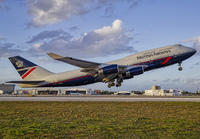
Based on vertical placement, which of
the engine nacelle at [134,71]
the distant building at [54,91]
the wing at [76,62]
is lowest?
the distant building at [54,91]

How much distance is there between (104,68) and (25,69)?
19.7m

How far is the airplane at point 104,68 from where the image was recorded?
3531 cm

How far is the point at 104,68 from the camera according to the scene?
114 ft

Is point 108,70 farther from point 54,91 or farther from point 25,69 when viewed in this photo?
point 54,91

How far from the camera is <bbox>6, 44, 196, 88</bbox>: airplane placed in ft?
116

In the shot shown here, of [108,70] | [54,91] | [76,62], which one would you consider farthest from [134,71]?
[54,91]

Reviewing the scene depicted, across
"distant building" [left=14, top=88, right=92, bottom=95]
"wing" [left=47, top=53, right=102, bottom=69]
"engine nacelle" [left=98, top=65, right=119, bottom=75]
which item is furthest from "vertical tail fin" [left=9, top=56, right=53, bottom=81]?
"distant building" [left=14, top=88, right=92, bottom=95]

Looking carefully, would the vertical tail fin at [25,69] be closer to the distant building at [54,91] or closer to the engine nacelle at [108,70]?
the engine nacelle at [108,70]

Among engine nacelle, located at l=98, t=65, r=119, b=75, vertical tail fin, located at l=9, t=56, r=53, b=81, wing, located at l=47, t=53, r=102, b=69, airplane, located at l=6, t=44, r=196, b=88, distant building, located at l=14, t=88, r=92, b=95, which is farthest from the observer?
distant building, located at l=14, t=88, r=92, b=95

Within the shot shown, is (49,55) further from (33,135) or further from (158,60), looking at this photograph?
(33,135)

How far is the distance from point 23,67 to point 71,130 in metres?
38.0

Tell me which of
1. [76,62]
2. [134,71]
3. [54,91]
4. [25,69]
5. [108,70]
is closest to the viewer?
[76,62]

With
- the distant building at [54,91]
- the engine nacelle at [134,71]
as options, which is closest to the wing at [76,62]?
the engine nacelle at [134,71]

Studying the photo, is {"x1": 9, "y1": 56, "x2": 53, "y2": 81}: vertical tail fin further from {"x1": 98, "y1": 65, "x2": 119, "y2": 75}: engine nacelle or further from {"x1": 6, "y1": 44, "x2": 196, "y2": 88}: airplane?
{"x1": 98, "y1": 65, "x2": 119, "y2": 75}: engine nacelle
